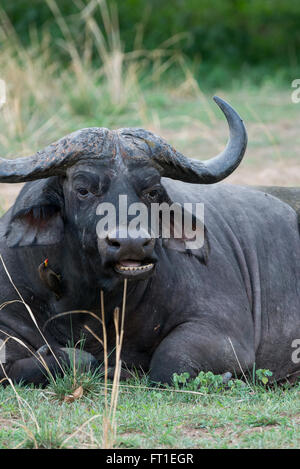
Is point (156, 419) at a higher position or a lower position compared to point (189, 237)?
lower

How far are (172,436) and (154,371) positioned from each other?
1.19m

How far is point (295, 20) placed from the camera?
1733 centimetres

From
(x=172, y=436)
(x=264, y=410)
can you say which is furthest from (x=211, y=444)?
(x=264, y=410)

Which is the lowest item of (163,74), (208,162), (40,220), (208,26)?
(40,220)

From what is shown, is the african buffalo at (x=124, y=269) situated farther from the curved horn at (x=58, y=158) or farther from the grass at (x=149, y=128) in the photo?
the grass at (x=149, y=128)

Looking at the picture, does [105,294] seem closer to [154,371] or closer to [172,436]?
[154,371]

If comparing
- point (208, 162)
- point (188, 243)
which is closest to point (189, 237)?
point (188, 243)

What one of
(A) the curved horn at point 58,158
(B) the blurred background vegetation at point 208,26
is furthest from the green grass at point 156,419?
(B) the blurred background vegetation at point 208,26

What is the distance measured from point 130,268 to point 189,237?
858mm

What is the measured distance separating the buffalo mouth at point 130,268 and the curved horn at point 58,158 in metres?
0.64

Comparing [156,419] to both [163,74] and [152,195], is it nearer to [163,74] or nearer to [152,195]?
[152,195]

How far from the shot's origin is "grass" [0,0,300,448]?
14.4 ft

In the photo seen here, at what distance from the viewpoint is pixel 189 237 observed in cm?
576

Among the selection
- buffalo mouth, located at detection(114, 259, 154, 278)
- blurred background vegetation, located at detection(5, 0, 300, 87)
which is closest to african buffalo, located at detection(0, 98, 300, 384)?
buffalo mouth, located at detection(114, 259, 154, 278)
